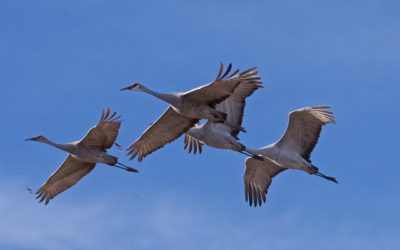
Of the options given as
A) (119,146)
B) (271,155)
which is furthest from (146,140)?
(271,155)

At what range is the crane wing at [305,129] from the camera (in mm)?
42219

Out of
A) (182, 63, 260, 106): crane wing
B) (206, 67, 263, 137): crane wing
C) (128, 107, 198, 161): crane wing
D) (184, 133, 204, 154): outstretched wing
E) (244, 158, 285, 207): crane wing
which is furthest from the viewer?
(184, 133, 204, 154): outstretched wing

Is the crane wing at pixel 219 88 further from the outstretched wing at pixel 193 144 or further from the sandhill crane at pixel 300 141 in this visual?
the outstretched wing at pixel 193 144

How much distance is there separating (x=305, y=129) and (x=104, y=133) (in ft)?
20.1

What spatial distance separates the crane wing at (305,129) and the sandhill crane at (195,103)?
5.38 feet

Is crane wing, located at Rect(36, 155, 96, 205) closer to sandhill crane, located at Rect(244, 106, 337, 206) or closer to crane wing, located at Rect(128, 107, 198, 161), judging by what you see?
crane wing, located at Rect(128, 107, 198, 161)

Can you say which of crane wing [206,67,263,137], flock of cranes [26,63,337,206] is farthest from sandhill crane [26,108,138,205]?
crane wing [206,67,263,137]

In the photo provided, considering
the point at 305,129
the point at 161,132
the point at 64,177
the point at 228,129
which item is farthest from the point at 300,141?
the point at 64,177

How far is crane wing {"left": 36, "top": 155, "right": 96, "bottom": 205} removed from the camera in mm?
43500

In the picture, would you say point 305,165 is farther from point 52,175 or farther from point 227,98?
point 52,175

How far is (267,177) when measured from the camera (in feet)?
149

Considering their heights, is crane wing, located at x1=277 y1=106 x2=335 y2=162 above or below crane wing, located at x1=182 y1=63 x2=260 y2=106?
above

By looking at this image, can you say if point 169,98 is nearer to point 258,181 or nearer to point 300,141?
point 300,141

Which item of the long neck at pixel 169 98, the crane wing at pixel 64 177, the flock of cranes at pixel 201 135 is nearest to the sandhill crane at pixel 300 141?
the flock of cranes at pixel 201 135
